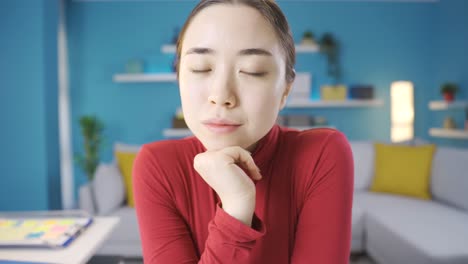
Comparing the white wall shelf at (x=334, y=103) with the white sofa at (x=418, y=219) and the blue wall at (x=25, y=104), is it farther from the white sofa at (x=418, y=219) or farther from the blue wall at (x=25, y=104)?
the blue wall at (x=25, y=104)

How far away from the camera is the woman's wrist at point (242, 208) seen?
55 centimetres

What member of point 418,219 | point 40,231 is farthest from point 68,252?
point 418,219

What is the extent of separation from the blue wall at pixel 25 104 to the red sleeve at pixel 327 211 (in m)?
2.70

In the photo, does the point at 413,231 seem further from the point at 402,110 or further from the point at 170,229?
the point at 402,110

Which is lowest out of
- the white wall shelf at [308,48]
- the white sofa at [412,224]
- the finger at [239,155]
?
the white sofa at [412,224]

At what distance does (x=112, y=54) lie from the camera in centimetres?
483

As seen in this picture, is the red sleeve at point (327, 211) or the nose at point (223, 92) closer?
the nose at point (223, 92)

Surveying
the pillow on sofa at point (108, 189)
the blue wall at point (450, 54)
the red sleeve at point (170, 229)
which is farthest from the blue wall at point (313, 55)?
the red sleeve at point (170, 229)

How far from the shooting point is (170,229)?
666 mm

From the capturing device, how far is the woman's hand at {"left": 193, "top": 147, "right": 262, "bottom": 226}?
550mm

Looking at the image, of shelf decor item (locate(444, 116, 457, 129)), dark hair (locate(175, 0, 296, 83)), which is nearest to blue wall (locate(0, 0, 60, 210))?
dark hair (locate(175, 0, 296, 83))

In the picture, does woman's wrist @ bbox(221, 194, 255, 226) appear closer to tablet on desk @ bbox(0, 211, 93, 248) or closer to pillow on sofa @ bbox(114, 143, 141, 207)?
tablet on desk @ bbox(0, 211, 93, 248)

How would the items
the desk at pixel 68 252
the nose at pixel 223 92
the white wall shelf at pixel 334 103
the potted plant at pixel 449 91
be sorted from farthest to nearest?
the white wall shelf at pixel 334 103 < the potted plant at pixel 449 91 < the desk at pixel 68 252 < the nose at pixel 223 92

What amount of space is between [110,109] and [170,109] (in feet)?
2.81
